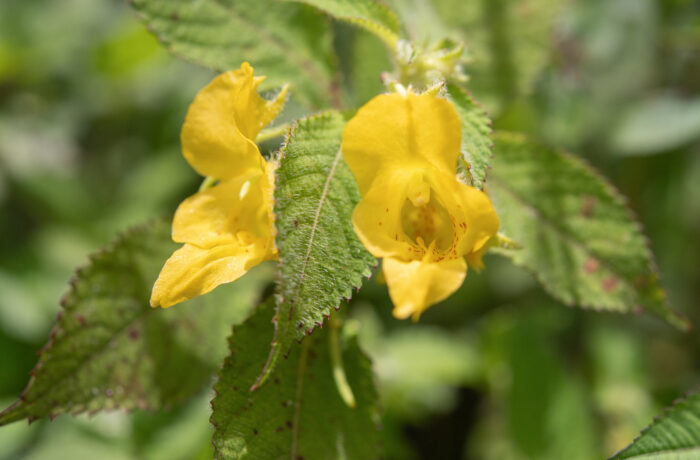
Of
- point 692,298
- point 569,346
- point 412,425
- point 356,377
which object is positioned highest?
point 356,377

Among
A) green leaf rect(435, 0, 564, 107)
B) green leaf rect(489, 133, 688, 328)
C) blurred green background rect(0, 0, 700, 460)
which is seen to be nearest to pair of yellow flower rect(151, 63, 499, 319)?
green leaf rect(489, 133, 688, 328)

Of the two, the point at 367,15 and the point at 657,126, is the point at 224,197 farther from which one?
the point at 657,126

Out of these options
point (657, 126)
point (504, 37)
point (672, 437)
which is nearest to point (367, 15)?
point (504, 37)

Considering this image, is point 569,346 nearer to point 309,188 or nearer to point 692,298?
point 692,298

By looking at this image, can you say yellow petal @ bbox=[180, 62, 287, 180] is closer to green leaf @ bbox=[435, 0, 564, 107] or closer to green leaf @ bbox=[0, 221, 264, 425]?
green leaf @ bbox=[0, 221, 264, 425]

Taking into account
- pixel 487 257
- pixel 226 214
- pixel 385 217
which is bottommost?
pixel 487 257

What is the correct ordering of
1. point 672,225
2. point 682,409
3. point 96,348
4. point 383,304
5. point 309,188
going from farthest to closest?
point 383,304
point 672,225
point 96,348
point 682,409
point 309,188

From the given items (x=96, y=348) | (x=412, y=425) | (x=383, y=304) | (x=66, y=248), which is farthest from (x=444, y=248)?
(x=66, y=248)
